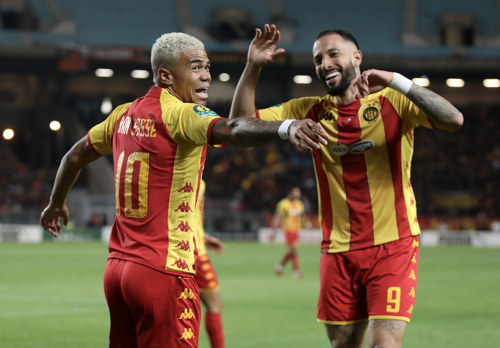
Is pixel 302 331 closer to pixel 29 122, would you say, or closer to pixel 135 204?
pixel 135 204

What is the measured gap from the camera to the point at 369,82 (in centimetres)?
471

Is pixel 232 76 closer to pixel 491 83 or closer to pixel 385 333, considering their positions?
pixel 491 83

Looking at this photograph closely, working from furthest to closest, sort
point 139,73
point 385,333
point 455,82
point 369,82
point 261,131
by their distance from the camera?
point 455,82 < point 139,73 < point 385,333 < point 369,82 < point 261,131

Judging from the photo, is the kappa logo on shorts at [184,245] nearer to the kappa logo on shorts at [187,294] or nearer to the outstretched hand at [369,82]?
the kappa logo on shorts at [187,294]

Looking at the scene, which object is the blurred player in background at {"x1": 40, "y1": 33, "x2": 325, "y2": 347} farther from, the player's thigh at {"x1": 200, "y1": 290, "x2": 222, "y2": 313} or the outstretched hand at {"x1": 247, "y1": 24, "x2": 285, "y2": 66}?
the player's thigh at {"x1": 200, "y1": 290, "x2": 222, "y2": 313}

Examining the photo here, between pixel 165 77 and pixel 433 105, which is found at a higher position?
pixel 433 105

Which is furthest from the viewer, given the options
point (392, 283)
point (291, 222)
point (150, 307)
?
point (291, 222)

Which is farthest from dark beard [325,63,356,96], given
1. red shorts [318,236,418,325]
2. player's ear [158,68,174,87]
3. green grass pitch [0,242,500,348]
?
green grass pitch [0,242,500,348]

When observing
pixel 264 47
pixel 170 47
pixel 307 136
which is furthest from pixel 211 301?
pixel 307 136

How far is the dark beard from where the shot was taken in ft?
17.1

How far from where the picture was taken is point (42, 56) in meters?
37.8

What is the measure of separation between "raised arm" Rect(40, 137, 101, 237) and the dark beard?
61.4 inches

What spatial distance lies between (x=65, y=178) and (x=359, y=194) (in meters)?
1.85

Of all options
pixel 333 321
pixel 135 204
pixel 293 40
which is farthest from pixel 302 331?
pixel 293 40
